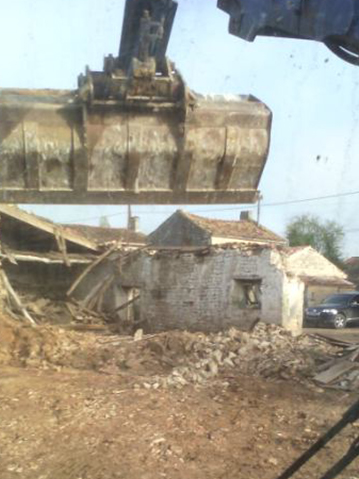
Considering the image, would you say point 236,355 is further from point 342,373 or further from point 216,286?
point 216,286

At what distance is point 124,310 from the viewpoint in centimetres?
2303

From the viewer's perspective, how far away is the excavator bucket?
A: 5.46m

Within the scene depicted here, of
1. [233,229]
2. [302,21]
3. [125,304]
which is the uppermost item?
[302,21]

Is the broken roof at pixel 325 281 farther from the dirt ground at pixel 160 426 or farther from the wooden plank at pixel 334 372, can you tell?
the dirt ground at pixel 160 426

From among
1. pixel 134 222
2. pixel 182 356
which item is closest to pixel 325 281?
pixel 134 222

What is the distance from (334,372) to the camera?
40.9ft

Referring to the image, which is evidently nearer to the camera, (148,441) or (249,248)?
(148,441)

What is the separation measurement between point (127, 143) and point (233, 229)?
98.3ft

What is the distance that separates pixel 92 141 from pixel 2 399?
263 inches

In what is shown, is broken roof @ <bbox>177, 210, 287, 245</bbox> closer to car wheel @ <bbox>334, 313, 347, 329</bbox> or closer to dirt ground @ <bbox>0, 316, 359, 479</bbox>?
car wheel @ <bbox>334, 313, 347, 329</bbox>

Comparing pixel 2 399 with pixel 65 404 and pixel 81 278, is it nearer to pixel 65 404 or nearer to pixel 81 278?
pixel 65 404

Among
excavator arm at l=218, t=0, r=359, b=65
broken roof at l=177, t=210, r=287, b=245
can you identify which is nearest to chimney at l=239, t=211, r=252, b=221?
broken roof at l=177, t=210, r=287, b=245

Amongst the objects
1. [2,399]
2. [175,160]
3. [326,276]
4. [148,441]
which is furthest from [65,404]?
[326,276]

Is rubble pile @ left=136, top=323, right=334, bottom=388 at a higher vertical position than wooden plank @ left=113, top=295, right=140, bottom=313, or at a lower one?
higher
